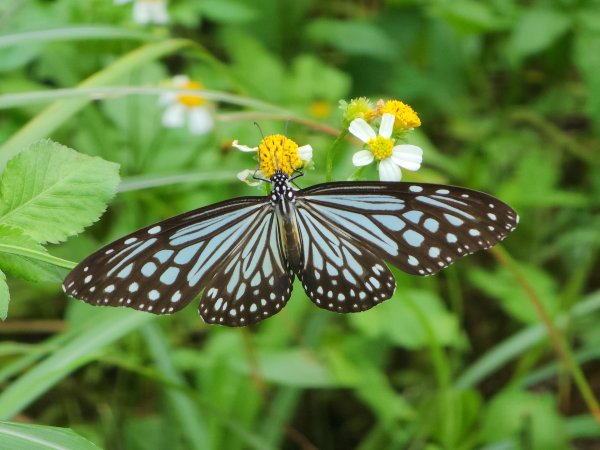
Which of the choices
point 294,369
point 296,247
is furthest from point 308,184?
point 296,247

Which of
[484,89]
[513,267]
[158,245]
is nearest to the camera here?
[158,245]

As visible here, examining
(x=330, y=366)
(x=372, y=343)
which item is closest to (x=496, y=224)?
(x=330, y=366)

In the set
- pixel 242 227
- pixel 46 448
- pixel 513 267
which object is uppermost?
pixel 513 267

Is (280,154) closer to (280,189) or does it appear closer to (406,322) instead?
(280,189)

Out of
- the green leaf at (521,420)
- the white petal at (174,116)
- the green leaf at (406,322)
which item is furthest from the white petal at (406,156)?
the white petal at (174,116)

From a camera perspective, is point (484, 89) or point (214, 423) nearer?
point (214, 423)

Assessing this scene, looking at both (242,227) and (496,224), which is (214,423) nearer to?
(242,227)

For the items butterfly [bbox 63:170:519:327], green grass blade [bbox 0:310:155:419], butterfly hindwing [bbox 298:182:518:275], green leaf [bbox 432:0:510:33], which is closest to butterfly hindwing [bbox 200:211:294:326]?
butterfly [bbox 63:170:519:327]
